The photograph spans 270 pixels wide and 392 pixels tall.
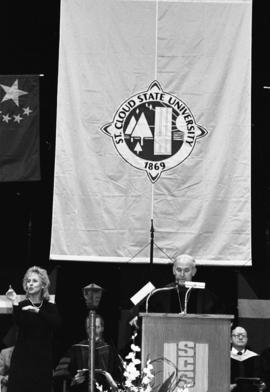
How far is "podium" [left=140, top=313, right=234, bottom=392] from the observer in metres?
6.74

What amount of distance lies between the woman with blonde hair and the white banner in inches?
140

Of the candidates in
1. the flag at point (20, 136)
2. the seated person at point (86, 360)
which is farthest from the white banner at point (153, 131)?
the seated person at point (86, 360)

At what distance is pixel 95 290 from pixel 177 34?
6.06 meters

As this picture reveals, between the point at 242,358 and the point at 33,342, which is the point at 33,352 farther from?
the point at 242,358

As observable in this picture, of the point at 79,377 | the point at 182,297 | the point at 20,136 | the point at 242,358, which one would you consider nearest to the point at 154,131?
the point at 20,136

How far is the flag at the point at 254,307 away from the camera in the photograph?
11297mm

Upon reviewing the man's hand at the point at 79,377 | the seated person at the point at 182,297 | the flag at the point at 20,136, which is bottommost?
the man's hand at the point at 79,377

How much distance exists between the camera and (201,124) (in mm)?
11289

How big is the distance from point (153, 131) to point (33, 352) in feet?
14.8

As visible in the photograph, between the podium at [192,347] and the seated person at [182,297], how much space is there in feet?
2.87

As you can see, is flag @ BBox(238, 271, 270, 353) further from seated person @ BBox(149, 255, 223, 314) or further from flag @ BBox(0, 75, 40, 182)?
flag @ BBox(0, 75, 40, 182)

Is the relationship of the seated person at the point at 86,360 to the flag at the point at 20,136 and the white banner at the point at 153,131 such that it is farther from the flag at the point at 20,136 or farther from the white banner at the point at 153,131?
the flag at the point at 20,136

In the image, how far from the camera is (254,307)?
11.4m

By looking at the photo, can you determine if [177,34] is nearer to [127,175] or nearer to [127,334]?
[127,175]
